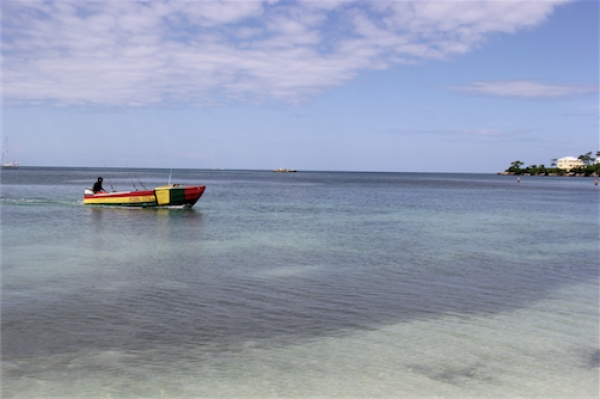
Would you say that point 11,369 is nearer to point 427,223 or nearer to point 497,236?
point 497,236

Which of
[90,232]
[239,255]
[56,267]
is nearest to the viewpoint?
[56,267]

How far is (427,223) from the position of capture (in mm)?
25922

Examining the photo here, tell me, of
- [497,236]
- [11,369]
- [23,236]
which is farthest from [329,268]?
[23,236]

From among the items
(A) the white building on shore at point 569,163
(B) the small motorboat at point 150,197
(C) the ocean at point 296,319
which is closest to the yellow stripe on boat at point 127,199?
(B) the small motorboat at point 150,197

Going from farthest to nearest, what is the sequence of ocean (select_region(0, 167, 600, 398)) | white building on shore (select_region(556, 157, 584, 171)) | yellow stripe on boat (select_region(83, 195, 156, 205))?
white building on shore (select_region(556, 157, 584, 171)) < yellow stripe on boat (select_region(83, 195, 156, 205)) < ocean (select_region(0, 167, 600, 398))

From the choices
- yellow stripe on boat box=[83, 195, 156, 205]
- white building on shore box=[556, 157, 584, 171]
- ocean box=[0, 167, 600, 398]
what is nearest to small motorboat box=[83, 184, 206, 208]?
yellow stripe on boat box=[83, 195, 156, 205]

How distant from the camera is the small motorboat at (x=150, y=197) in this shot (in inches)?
1223

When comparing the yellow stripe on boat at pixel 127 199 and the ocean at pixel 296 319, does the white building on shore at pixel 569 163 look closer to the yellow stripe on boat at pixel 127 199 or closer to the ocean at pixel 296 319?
the yellow stripe on boat at pixel 127 199

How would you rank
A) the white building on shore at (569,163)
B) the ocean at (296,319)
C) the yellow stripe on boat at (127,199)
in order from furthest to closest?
the white building on shore at (569,163), the yellow stripe on boat at (127,199), the ocean at (296,319)

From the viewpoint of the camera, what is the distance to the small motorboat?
31.1 meters

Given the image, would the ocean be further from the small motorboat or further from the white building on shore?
the white building on shore

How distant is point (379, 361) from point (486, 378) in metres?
1.38

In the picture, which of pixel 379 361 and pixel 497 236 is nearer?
pixel 379 361

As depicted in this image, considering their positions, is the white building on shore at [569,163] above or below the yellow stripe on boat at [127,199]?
above
